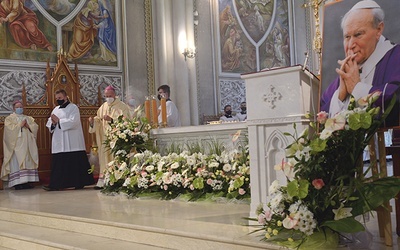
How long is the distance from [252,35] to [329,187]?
12.2 meters

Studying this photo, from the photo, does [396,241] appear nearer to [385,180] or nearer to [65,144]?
[385,180]

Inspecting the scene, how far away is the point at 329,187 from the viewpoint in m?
3.71

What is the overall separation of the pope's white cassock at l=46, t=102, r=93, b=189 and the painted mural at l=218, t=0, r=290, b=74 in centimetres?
556

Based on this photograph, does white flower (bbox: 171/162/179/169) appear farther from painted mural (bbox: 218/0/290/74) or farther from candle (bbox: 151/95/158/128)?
painted mural (bbox: 218/0/290/74)

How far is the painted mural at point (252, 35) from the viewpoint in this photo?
14.7m

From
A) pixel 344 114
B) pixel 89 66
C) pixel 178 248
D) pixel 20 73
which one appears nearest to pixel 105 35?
pixel 89 66

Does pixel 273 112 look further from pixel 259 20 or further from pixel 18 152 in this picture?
pixel 259 20

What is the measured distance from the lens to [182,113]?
1319 centimetres

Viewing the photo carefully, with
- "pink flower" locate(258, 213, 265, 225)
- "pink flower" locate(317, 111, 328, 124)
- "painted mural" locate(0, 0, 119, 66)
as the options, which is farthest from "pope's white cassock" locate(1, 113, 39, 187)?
"pink flower" locate(317, 111, 328, 124)

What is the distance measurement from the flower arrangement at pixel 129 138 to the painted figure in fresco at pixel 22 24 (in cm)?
417

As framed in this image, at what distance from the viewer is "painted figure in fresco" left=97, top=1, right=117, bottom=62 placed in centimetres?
1237

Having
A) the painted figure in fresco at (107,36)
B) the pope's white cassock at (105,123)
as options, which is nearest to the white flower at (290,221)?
the pope's white cassock at (105,123)

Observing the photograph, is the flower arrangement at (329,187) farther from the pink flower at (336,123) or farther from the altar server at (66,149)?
the altar server at (66,149)

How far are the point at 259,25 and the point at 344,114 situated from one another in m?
12.4
